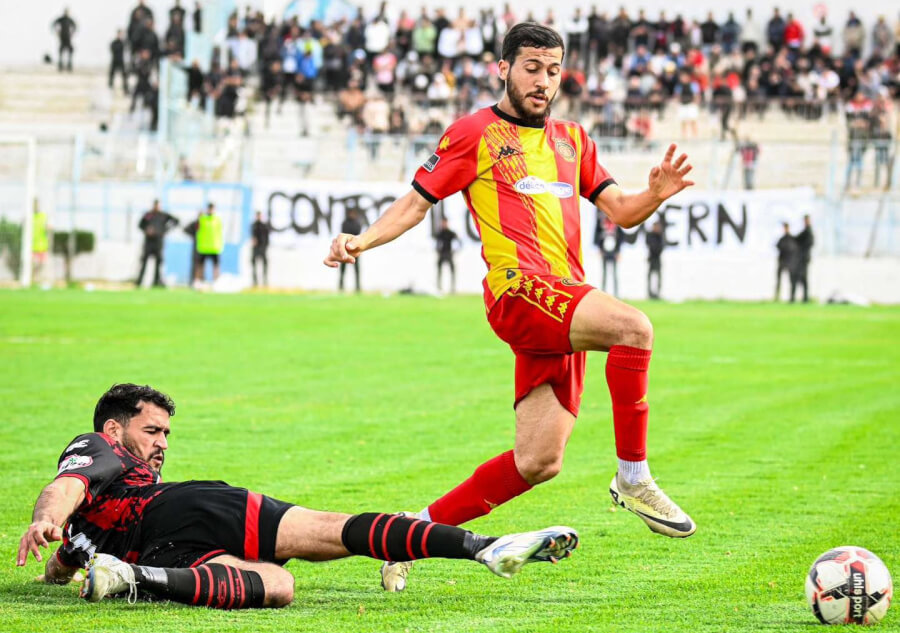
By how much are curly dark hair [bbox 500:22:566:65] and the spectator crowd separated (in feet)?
98.3

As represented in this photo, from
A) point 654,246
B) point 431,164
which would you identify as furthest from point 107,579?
point 654,246

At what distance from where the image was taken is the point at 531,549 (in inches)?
193

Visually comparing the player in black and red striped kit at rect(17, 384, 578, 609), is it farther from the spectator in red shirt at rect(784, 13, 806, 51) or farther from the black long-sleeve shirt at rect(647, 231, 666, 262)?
the spectator in red shirt at rect(784, 13, 806, 51)

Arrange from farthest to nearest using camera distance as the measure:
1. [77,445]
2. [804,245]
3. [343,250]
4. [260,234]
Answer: [260,234] < [804,245] < [343,250] < [77,445]

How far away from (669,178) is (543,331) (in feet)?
3.54

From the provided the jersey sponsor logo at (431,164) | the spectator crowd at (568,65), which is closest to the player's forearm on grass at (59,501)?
the jersey sponsor logo at (431,164)

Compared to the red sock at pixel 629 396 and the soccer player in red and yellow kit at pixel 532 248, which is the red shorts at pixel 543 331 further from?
the red sock at pixel 629 396

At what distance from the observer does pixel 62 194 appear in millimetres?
36062

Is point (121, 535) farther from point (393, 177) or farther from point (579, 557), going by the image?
point (393, 177)

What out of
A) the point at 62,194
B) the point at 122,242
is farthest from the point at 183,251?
the point at 62,194

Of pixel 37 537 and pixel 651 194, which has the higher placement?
pixel 651 194

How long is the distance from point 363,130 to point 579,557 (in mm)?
31424

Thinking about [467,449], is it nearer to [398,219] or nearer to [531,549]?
[398,219]

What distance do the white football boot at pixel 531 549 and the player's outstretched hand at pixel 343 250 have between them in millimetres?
1602
